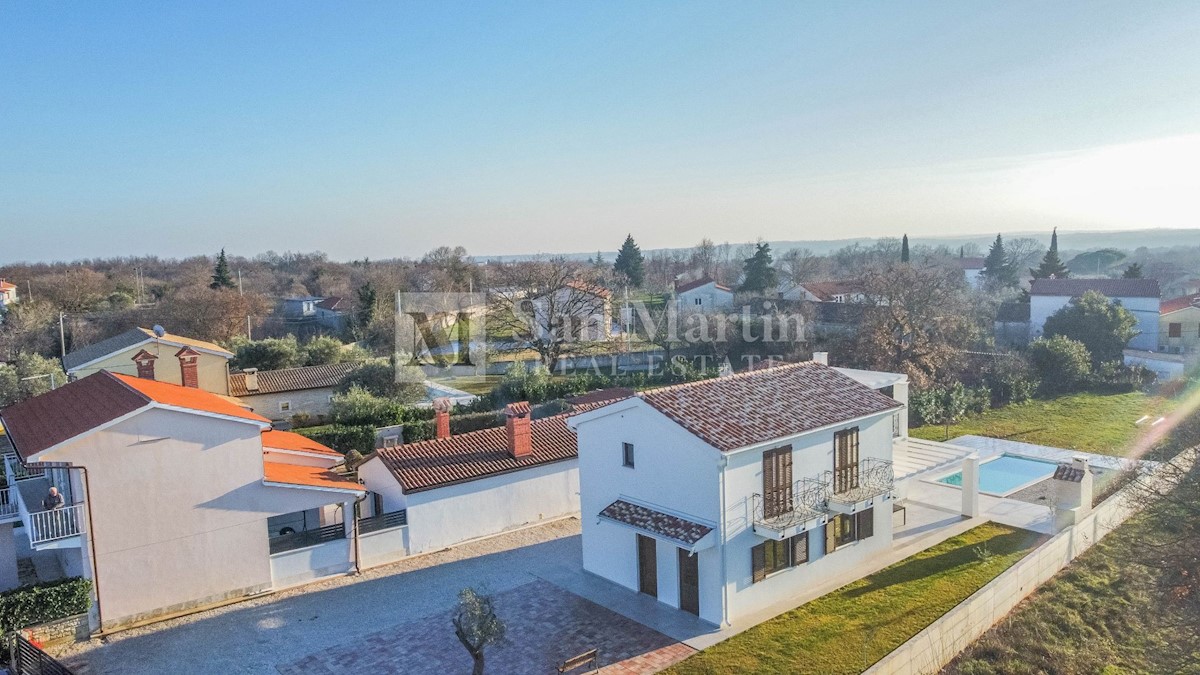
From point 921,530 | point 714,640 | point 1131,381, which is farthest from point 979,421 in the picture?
point 714,640

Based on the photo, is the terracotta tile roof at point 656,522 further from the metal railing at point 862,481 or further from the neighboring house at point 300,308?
the neighboring house at point 300,308

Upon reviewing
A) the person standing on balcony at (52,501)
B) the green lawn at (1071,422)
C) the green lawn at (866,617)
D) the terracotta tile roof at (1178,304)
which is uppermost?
the terracotta tile roof at (1178,304)

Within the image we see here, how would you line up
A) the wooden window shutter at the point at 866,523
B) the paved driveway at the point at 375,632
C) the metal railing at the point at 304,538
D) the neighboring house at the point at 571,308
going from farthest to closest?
the neighboring house at the point at 571,308
the wooden window shutter at the point at 866,523
the metal railing at the point at 304,538
the paved driveway at the point at 375,632

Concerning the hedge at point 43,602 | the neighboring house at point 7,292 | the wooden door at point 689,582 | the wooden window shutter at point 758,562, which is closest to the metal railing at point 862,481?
the wooden window shutter at point 758,562

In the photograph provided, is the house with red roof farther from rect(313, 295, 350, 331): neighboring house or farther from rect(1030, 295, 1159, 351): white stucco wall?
rect(313, 295, 350, 331): neighboring house

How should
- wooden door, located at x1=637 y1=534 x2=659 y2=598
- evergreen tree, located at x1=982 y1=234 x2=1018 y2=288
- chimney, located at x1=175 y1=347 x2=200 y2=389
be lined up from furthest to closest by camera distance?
1. evergreen tree, located at x1=982 y1=234 x2=1018 y2=288
2. chimney, located at x1=175 y1=347 x2=200 y2=389
3. wooden door, located at x1=637 y1=534 x2=659 y2=598

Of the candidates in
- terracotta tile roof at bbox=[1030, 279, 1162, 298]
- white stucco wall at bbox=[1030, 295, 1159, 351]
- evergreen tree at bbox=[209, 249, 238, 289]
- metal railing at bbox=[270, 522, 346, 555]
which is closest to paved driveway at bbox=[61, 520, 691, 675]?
metal railing at bbox=[270, 522, 346, 555]
